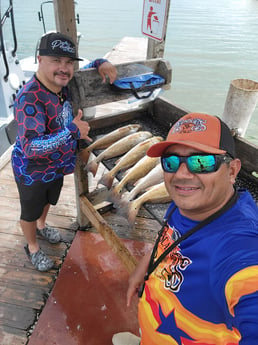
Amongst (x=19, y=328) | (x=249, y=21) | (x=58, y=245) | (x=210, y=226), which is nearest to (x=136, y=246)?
(x=58, y=245)

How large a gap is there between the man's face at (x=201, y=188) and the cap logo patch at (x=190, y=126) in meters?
0.08

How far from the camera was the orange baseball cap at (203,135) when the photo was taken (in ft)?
4.02

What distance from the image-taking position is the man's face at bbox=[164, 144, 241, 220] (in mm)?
1234

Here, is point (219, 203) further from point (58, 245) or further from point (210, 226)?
point (58, 245)

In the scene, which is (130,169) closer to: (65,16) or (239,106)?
(239,106)

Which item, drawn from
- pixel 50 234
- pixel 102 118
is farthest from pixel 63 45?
pixel 50 234

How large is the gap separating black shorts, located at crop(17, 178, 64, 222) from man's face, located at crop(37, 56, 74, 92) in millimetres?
909

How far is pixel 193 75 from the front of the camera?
13.4 meters

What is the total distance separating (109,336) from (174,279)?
162 cm

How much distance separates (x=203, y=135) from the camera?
1.25 metres

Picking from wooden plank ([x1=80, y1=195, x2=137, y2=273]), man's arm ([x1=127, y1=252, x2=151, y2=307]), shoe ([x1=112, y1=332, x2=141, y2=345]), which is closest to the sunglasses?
man's arm ([x1=127, y1=252, x2=151, y2=307])

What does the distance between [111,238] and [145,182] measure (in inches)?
27.4

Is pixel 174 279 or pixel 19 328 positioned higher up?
pixel 174 279

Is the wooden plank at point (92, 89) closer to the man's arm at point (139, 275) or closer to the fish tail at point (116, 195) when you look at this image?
the fish tail at point (116, 195)
